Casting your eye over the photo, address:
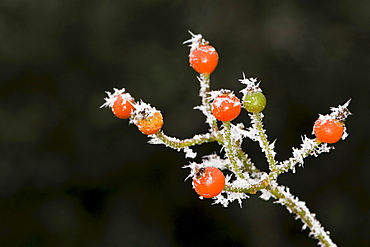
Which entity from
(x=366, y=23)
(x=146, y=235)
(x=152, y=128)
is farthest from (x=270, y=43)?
(x=152, y=128)

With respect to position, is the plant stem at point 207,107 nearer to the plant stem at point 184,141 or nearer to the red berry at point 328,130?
the plant stem at point 184,141

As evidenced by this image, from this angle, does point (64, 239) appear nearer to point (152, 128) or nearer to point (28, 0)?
point (28, 0)

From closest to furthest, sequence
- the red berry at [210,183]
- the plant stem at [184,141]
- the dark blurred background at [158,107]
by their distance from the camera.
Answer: the red berry at [210,183]
the plant stem at [184,141]
the dark blurred background at [158,107]

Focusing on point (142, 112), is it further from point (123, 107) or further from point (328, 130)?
point (328, 130)

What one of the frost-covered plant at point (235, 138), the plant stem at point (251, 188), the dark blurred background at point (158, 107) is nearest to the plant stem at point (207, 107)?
the frost-covered plant at point (235, 138)

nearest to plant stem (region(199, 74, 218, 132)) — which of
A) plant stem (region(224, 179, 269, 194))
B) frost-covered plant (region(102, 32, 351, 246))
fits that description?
frost-covered plant (region(102, 32, 351, 246))
